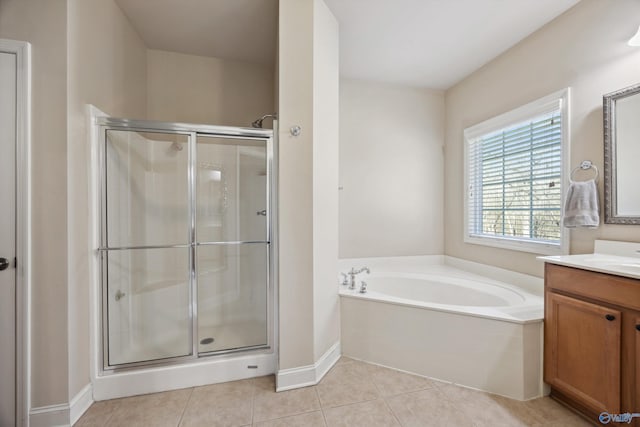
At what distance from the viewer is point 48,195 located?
1358 millimetres

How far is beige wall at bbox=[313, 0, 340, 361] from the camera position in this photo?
1772 millimetres

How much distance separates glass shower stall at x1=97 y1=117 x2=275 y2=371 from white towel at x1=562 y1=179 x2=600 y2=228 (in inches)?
80.7

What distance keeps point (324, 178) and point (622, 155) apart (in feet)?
6.05

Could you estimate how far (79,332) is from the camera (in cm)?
148

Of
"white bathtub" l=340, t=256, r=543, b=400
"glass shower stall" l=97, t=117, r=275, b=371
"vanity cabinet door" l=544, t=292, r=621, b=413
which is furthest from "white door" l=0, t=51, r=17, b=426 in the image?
"vanity cabinet door" l=544, t=292, r=621, b=413

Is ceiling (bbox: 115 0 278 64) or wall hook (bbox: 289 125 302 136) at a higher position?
ceiling (bbox: 115 0 278 64)

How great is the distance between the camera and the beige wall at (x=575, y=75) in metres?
1.60

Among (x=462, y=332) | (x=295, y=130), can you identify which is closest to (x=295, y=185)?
(x=295, y=130)

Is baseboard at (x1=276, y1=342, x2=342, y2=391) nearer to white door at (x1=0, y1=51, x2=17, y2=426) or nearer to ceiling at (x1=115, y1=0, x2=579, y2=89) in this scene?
white door at (x1=0, y1=51, x2=17, y2=426)

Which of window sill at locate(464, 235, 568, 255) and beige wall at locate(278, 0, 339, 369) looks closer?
beige wall at locate(278, 0, 339, 369)

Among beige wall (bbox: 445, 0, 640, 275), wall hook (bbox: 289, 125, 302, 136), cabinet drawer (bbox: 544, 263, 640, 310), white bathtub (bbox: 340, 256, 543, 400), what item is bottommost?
white bathtub (bbox: 340, 256, 543, 400)

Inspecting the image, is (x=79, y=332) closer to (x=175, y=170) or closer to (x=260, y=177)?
(x=175, y=170)

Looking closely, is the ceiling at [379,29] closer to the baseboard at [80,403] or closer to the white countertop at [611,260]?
the white countertop at [611,260]

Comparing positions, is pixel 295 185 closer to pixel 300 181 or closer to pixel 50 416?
pixel 300 181
